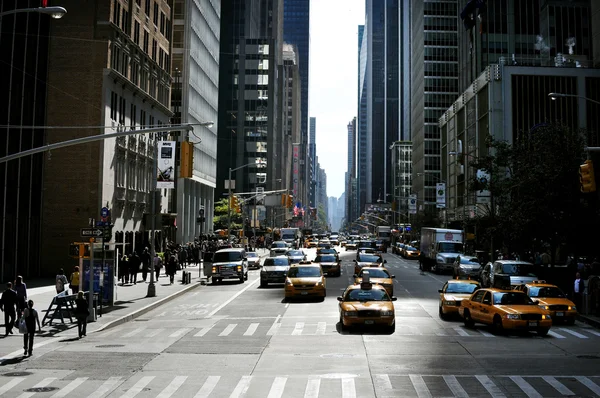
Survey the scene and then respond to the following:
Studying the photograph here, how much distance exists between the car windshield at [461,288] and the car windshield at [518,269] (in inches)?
342

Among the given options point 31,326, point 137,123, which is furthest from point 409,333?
point 137,123

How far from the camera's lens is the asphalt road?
42.5 feet

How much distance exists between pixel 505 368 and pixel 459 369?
1.08 metres

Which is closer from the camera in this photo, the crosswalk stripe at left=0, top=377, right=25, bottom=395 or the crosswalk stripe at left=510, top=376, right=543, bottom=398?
the crosswalk stripe at left=510, top=376, right=543, bottom=398

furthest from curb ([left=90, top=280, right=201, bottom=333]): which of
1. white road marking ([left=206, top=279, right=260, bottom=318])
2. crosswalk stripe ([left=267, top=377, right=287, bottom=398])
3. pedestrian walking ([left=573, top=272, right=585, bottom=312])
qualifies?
pedestrian walking ([left=573, top=272, right=585, bottom=312])

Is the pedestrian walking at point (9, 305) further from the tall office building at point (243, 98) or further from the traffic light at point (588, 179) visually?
the tall office building at point (243, 98)

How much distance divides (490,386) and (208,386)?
18.3 feet

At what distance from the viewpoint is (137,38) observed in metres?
54.6

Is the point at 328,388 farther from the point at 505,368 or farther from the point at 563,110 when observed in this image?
the point at 563,110

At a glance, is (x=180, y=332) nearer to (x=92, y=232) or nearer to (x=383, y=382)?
(x=92, y=232)

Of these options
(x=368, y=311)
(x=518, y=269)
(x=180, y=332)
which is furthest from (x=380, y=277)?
(x=180, y=332)

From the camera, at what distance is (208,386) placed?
13234 millimetres

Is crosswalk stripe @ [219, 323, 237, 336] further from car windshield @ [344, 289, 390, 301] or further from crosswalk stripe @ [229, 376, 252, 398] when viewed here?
crosswalk stripe @ [229, 376, 252, 398]

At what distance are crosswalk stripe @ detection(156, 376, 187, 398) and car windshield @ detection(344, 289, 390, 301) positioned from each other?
905cm
